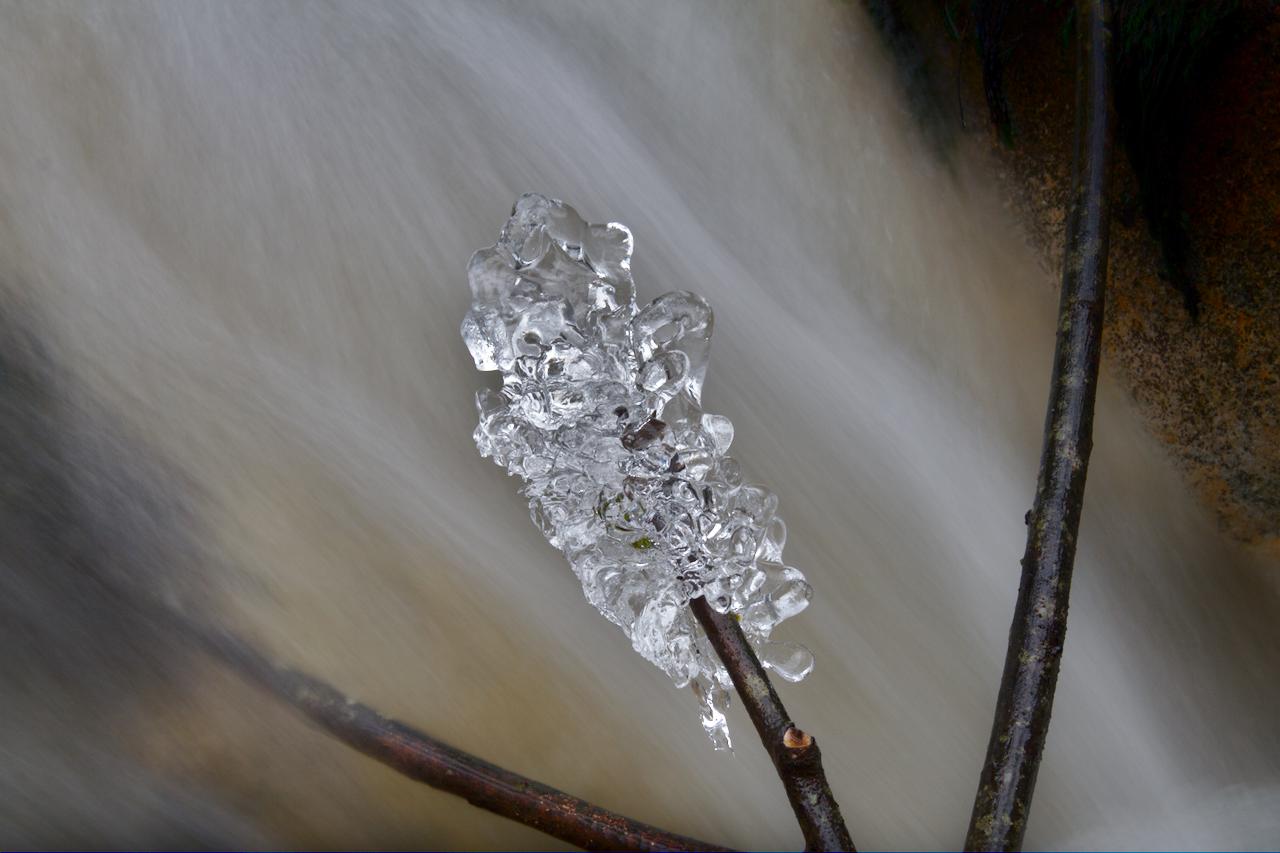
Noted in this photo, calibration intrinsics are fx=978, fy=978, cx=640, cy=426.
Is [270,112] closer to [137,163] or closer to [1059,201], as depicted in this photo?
[137,163]

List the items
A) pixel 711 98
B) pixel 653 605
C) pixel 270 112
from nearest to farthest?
pixel 653 605
pixel 270 112
pixel 711 98

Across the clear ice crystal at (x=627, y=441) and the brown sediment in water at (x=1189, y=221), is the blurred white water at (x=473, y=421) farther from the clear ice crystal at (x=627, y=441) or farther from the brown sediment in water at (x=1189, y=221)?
the clear ice crystal at (x=627, y=441)

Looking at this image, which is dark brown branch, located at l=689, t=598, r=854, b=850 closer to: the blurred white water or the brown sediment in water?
the blurred white water

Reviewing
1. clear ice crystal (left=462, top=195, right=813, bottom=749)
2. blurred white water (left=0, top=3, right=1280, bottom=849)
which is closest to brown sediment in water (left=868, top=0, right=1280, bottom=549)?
blurred white water (left=0, top=3, right=1280, bottom=849)

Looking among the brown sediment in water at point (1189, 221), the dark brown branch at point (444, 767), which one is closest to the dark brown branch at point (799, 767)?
the dark brown branch at point (444, 767)

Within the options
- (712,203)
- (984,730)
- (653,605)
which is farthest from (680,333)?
(984,730)
